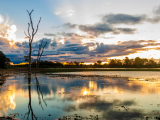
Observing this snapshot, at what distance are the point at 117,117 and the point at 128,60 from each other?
20078 centimetres

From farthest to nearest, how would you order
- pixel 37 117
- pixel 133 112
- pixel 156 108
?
pixel 156 108 → pixel 133 112 → pixel 37 117

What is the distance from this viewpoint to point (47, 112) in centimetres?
874

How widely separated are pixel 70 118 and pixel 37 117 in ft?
6.33

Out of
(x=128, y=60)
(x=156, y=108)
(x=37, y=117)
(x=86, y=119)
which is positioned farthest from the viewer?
(x=128, y=60)

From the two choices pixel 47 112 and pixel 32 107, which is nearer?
pixel 47 112

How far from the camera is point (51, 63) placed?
14938 cm

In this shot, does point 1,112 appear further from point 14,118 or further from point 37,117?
point 37,117

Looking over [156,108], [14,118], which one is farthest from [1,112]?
[156,108]

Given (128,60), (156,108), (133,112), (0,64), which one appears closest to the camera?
(133,112)

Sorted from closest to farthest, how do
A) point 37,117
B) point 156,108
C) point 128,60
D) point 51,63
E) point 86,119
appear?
point 86,119
point 37,117
point 156,108
point 51,63
point 128,60

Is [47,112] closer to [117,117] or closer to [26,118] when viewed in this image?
[26,118]

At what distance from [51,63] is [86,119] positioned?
145282mm

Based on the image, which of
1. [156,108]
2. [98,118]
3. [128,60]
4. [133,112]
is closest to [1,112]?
[98,118]

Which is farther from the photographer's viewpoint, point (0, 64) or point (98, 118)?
point (0, 64)
